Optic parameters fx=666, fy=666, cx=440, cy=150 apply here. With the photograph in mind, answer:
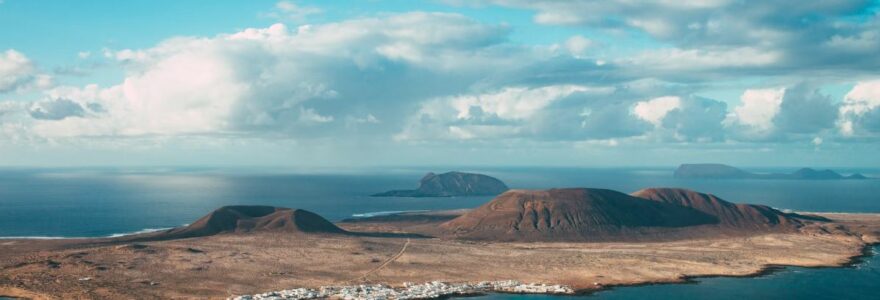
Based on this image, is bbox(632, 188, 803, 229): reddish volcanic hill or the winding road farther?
bbox(632, 188, 803, 229): reddish volcanic hill

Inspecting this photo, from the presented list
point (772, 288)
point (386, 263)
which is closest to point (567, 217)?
point (386, 263)

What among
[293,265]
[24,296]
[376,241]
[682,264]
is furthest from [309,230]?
[682,264]

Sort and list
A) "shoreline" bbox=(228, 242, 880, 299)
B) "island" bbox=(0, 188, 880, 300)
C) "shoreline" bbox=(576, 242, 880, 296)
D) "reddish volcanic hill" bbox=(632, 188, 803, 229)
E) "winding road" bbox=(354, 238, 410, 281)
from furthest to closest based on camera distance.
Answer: "reddish volcanic hill" bbox=(632, 188, 803, 229)
"winding road" bbox=(354, 238, 410, 281)
"shoreline" bbox=(576, 242, 880, 296)
"island" bbox=(0, 188, 880, 300)
"shoreline" bbox=(228, 242, 880, 299)

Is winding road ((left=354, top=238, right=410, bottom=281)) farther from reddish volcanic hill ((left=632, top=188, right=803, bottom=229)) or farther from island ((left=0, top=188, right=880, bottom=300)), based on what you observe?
reddish volcanic hill ((left=632, top=188, right=803, bottom=229))

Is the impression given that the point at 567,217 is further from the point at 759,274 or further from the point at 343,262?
the point at 343,262

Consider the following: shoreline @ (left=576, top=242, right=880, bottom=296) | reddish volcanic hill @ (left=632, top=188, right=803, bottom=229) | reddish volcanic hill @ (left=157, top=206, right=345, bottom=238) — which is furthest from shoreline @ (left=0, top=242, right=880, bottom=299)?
reddish volcanic hill @ (left=157, top=206, right=345, bottom=238)

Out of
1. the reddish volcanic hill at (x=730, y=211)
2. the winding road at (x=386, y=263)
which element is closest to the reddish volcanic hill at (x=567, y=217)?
the reddish volcanic hill at (x=730, y=211)
